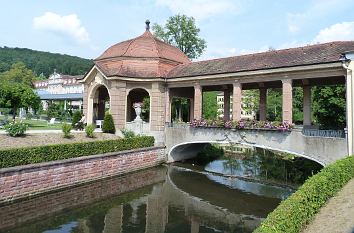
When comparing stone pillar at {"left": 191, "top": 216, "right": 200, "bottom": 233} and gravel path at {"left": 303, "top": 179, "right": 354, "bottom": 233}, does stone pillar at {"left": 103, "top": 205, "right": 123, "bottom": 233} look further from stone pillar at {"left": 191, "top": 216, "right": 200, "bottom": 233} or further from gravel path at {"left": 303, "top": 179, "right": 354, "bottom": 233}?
gravel path at {"left": 303, "top": 179, "right": 354, "bottom": 233}

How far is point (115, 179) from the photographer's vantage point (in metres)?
19.4

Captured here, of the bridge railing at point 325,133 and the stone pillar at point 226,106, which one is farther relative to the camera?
the stone pillar at point 226,106

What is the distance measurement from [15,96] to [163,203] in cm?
1828

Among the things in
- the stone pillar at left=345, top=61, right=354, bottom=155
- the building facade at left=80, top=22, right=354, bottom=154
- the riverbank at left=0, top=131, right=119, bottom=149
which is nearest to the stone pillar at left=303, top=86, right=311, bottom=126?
the building facade at left=80, top=22, right=354, bottom=154

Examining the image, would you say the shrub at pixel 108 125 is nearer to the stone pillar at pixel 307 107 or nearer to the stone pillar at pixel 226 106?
the stone pillar at pixel 226 106

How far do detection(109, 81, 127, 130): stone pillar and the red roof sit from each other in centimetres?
89

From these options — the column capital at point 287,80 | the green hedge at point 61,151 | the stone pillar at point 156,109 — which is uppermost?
the column capital at point 287,80

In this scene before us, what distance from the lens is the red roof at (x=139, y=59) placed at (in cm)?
2531

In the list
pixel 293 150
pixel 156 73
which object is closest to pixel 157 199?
pixel 293 150

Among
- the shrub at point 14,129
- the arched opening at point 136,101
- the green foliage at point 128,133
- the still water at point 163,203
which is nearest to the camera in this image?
the still water at point 163,203

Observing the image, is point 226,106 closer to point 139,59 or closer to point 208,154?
point 208,154

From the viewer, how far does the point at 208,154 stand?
29.8 meters

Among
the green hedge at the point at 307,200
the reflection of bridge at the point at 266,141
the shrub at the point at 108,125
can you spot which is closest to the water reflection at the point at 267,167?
the reflection of bridge at the point at 266,141

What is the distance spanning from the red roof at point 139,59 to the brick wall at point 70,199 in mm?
8681
